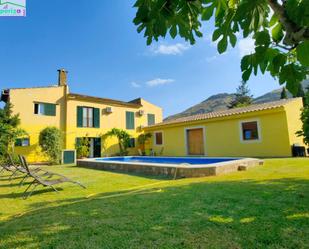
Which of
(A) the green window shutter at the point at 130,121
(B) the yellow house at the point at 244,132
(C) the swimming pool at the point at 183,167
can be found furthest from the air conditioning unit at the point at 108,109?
(C) the swimming pool at the point at 183,167

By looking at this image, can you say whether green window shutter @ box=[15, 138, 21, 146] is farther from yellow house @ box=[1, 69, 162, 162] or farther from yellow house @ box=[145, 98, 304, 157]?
yellow house @ box=[145, 98, 304, 157]

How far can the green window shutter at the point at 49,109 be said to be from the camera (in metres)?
18.8

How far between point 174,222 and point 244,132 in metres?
13.3

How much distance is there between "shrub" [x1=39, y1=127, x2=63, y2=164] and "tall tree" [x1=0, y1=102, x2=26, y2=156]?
1.57 meters

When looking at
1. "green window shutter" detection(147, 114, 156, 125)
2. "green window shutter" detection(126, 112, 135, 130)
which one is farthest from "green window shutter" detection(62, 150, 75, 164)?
"green window shutter" detection(147, 114, 156, 125)

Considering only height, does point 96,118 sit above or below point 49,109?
below

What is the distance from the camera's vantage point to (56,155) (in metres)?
17.2

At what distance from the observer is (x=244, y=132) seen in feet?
49.0

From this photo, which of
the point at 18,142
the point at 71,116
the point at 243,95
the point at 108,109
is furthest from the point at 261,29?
the point at 243,95

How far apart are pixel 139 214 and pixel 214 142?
13.9m

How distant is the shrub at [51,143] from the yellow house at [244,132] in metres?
9.79

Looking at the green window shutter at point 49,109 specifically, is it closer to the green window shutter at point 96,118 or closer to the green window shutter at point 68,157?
the green window shutter at point 96,118

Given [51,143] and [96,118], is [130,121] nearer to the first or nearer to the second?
[96,118]

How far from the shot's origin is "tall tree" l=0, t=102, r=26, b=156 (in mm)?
14320
